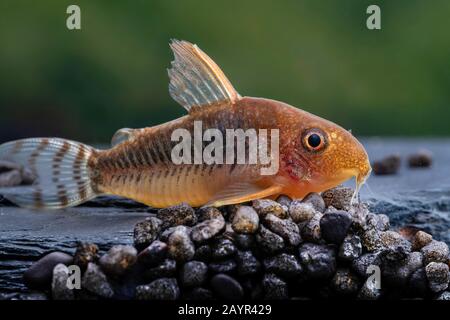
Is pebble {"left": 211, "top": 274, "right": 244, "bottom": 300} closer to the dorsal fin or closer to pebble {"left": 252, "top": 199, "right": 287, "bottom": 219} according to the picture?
pebble {"left": 252, "top": 199, "right": 287, "bottom": 219}

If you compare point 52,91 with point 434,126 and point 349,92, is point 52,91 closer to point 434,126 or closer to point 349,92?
point 349,92

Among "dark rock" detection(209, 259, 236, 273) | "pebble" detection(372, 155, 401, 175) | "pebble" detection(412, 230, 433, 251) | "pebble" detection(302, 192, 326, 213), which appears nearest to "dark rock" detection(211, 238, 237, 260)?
"dark rock" detection(209, 259, 236, 273)

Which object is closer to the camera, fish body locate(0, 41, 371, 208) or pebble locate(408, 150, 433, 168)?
fish body locate(0, 41, 371, 208)

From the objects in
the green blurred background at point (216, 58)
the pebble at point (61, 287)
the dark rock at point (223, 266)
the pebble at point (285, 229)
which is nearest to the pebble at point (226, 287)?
the dark rock at point (223, 266)

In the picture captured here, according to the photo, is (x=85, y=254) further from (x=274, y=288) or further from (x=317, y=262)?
(x=317, y=262)

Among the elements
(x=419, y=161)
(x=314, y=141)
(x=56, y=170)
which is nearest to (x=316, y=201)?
(x=314, y=141)
